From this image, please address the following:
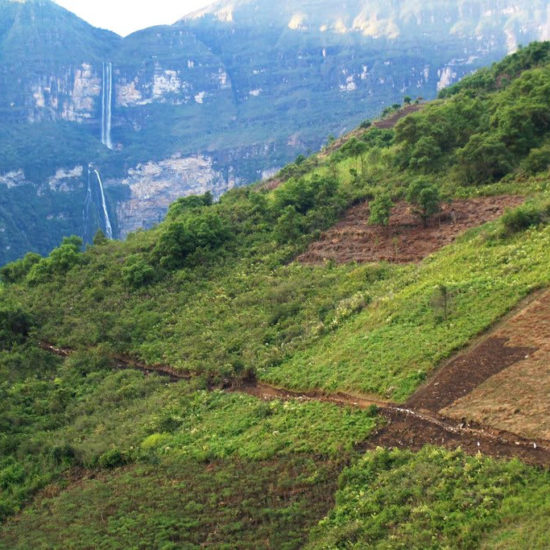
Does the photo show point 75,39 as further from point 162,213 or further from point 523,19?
point 523,19

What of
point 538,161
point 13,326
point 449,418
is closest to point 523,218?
point 538,161

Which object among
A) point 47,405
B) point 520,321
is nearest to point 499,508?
point 520,321

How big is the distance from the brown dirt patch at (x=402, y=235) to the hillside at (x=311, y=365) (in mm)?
135

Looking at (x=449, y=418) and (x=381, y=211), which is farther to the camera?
(x=381, y=211)

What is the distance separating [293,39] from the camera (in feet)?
526

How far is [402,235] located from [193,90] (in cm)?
12523

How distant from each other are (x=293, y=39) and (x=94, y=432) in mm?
150081

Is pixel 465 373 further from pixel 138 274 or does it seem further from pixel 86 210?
pixel 86 210

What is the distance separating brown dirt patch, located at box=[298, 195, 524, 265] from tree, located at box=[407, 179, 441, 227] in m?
0.45

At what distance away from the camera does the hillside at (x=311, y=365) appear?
15156 millimetres

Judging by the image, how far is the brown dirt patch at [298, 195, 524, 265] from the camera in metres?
31.2

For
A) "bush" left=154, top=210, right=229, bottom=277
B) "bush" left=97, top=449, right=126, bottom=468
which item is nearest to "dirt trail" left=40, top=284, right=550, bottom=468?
"bush" left=97, top=449, right=126, bottom=468

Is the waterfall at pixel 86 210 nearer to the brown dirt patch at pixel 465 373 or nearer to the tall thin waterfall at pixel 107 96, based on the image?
the tall thin waterfall at pixel 107 96

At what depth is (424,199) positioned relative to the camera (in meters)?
32.8
